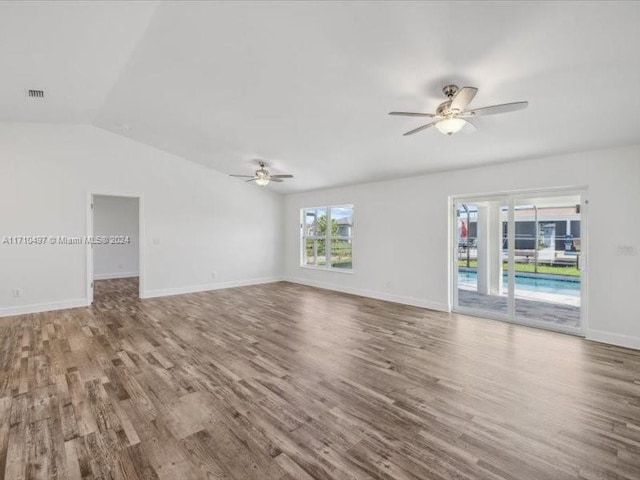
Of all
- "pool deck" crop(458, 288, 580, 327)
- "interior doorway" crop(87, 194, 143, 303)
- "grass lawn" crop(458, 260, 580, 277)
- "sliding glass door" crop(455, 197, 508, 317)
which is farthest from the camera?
"interior doorway" crop(87, 194, 143, 303)

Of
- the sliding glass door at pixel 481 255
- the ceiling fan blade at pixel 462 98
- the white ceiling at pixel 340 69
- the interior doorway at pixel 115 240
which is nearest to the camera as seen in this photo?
the white ceiling at pixel 340 69

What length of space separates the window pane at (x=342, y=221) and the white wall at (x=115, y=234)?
5.92 meters

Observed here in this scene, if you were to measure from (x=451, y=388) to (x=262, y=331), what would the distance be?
257 cm

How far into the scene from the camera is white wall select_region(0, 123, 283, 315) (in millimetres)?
5352

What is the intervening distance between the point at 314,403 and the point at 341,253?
5188 millimetres

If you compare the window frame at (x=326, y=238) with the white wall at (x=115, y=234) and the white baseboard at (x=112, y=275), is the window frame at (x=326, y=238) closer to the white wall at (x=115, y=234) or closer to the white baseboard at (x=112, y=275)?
the white wall at (x=115, y=234)

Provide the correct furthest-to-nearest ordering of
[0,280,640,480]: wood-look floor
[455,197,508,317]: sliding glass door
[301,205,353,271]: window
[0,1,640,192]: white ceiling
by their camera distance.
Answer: [301,205,353,271]: window < [455,197,508,317]: sliding glass door < [0,1,640,192]: white ceiling < [0,280,640,480]: wood-look floor

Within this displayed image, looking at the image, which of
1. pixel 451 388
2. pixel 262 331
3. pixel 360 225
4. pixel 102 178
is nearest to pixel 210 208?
pixel 102 178

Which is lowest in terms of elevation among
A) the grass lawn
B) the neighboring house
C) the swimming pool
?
the swimming pool

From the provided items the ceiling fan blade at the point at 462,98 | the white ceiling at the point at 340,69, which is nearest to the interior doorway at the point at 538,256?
the white ceiling at the point at 340,69

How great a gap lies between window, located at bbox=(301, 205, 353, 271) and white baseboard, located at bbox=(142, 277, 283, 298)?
119 centimetres

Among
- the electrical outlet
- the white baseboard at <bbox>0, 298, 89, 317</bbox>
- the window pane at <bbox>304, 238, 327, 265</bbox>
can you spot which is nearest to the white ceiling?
the electrical outlet

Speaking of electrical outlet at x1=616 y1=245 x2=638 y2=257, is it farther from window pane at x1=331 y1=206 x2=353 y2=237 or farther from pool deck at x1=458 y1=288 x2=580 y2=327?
window pane at x1=331 y1=206 x2=353 y2=237

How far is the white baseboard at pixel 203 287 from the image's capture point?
22.0ft
